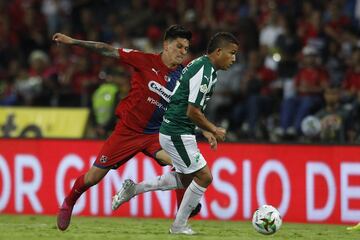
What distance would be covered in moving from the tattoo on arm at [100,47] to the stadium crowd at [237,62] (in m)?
5.61

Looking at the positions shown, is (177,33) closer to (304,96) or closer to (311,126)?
(311,126)

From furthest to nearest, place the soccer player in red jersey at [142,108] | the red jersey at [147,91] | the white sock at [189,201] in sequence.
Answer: the red jersey at [147,91] < the soccer player in red jersey at [142,108] < the white sock at [189,201]

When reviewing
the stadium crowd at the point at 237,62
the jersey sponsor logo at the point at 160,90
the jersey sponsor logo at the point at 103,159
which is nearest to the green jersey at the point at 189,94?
the jersey sponsor logo at the point at 160,90

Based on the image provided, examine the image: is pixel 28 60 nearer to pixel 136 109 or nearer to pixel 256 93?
pixel 256 93

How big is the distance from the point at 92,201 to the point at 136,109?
411 cm

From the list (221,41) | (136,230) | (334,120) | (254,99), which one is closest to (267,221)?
(136,230)

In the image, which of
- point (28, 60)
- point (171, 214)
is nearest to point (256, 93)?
point (171, 214)

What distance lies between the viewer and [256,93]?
19.3 metres

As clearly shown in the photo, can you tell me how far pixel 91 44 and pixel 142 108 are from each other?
41.6 inches

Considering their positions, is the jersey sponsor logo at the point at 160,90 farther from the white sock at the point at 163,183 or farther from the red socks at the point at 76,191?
the red socks at the point at 76,191

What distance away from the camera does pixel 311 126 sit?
17.6 m

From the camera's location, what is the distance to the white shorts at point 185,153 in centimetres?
1159

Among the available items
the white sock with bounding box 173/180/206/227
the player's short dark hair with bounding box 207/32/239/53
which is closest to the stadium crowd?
the white sock with bounding box 173/180/206/227

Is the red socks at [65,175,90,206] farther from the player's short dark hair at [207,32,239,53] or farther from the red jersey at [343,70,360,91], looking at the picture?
the red jersey at [343,70,360,91]
